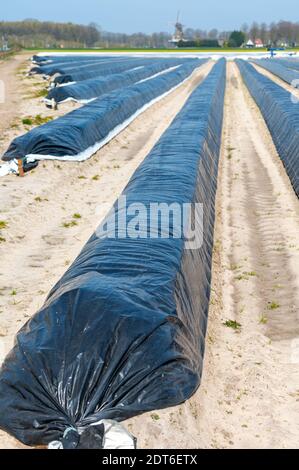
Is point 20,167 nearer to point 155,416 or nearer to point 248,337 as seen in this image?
point 248,337

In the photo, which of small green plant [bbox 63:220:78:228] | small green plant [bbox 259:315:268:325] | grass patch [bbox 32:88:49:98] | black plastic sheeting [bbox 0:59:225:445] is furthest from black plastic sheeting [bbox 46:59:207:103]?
black plastic sheeting [bbox 0:59:225:445]

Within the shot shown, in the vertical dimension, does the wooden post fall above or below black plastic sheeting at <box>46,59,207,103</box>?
below

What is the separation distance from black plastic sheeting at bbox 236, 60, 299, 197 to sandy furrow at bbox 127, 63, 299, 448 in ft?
2.37

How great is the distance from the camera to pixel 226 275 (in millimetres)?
10227

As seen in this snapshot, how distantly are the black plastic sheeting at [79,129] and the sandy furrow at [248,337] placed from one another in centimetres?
549

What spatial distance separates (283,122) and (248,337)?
1359cm

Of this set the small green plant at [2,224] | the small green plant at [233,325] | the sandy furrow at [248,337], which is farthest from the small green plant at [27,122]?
the small green plant at [233,325]

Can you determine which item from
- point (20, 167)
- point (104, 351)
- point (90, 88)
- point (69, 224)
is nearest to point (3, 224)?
point (69, 224)

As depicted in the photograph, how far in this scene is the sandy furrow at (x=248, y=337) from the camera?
20.4 feet

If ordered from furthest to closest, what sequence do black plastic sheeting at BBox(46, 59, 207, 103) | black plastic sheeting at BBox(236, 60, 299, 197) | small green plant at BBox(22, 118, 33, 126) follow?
black plastic sheeting at BBox(46, 59, 207, 103), small green plant at BBox(22, 118, 33, 126), black plastic sheeting at BBox(236, 60, 299, 197)

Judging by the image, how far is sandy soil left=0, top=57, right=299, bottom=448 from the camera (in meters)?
6.37

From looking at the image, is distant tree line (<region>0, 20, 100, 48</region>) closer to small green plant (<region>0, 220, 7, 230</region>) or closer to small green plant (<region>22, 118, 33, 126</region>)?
small green plant (<region>22, 118, 33, 126</region>)
